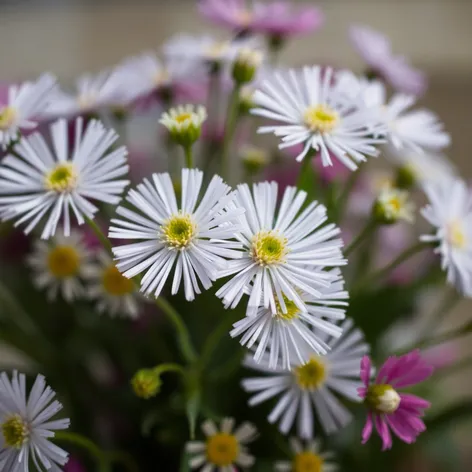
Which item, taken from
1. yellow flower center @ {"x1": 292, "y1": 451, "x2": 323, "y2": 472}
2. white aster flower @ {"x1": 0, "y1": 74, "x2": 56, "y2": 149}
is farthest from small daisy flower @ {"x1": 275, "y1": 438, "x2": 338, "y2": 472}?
white aster flower @ {"x1": 0, "y1": 74, "x2": 56, "y2": 149}

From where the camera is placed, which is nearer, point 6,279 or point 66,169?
point 66,169

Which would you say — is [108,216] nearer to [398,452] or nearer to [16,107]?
[16,107]

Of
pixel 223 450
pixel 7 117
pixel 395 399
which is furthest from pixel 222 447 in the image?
pixel 7 117

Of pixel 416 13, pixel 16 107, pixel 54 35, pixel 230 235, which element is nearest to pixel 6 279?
pixel 16 107

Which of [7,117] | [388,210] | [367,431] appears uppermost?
[7,117]

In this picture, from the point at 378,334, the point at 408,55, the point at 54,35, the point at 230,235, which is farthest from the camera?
the point at 54,35

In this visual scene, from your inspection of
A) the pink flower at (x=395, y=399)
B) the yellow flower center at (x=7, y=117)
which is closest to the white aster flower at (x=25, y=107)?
the yellow flower center at (x=7, y=117)

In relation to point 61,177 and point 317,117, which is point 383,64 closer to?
point 317,117
